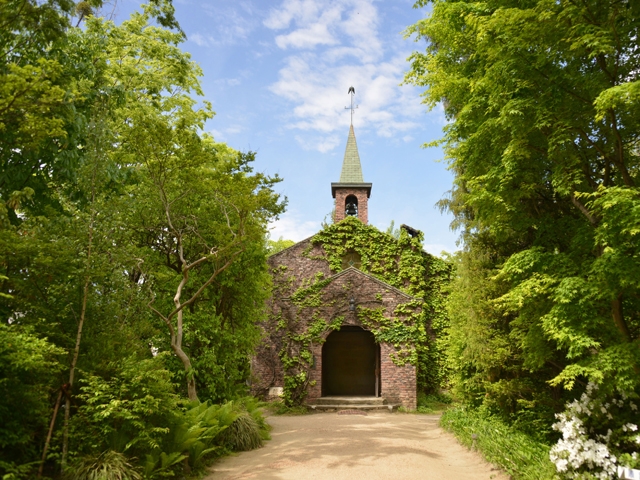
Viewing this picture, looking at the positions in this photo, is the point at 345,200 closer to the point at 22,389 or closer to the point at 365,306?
the point at 365,306

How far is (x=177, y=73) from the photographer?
15.6 metres

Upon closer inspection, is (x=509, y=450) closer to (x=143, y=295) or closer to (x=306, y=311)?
(x=143, y=295)

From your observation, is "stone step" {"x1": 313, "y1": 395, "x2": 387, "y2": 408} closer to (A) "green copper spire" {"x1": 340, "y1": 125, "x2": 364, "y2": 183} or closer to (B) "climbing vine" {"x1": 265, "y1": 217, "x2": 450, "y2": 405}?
(B) "climbing vine" {"x1": 265, "y1": 217, "x2": 450, "y2": 405}

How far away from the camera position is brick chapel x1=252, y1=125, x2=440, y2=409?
693 inches

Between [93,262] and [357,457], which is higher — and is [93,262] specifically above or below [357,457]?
above

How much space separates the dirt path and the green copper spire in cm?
1439

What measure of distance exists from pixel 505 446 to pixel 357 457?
9.43 feet

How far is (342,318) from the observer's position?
60.2ft

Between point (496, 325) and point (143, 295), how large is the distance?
26.3 feet

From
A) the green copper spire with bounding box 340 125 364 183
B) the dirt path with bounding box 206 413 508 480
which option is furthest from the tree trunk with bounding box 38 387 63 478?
the green copper spire with bounding box 340 125 364 183

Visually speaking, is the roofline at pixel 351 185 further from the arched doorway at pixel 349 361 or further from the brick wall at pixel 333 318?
the arched doorway at pixel 349 361

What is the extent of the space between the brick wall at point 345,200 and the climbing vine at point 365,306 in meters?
1.37

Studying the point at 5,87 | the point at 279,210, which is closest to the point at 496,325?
the point at 279,210

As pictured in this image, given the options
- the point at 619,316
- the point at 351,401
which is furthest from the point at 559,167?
the point at 351,401
